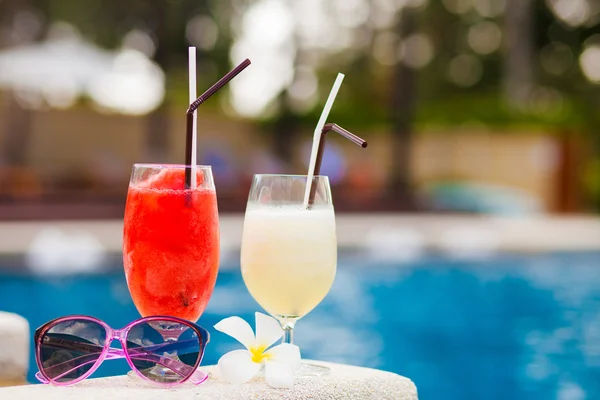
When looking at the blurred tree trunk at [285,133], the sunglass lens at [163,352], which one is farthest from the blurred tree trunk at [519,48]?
the sunglass lens at [163,352]

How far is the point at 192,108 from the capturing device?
1.81 m

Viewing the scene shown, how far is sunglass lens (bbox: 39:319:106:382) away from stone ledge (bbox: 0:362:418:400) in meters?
0.03

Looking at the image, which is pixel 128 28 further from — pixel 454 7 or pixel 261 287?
pixel 261 287

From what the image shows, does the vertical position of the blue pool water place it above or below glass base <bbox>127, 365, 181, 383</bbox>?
below

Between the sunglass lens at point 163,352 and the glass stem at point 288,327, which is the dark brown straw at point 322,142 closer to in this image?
the glass stem at point 288,327

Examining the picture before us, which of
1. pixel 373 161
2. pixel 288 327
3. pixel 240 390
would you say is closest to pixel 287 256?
pixel 288 327

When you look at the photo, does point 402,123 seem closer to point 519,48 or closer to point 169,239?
point 519,48

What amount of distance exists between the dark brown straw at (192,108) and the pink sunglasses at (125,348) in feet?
1.10

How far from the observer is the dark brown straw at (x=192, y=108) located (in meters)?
1.77

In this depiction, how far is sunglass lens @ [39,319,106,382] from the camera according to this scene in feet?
5.43

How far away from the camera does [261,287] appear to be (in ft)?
6.47

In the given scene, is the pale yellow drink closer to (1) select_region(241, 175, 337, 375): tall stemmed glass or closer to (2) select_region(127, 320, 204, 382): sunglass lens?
(1) select_region(241, 175, 337, 375): tall stemmed glass

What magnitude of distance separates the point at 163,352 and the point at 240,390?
17cm

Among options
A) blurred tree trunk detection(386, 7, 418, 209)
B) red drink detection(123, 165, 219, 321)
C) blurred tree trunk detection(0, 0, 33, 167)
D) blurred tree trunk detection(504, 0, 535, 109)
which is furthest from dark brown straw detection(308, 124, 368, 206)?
blurred tree trunk detection(504, 0, 535, 109)
